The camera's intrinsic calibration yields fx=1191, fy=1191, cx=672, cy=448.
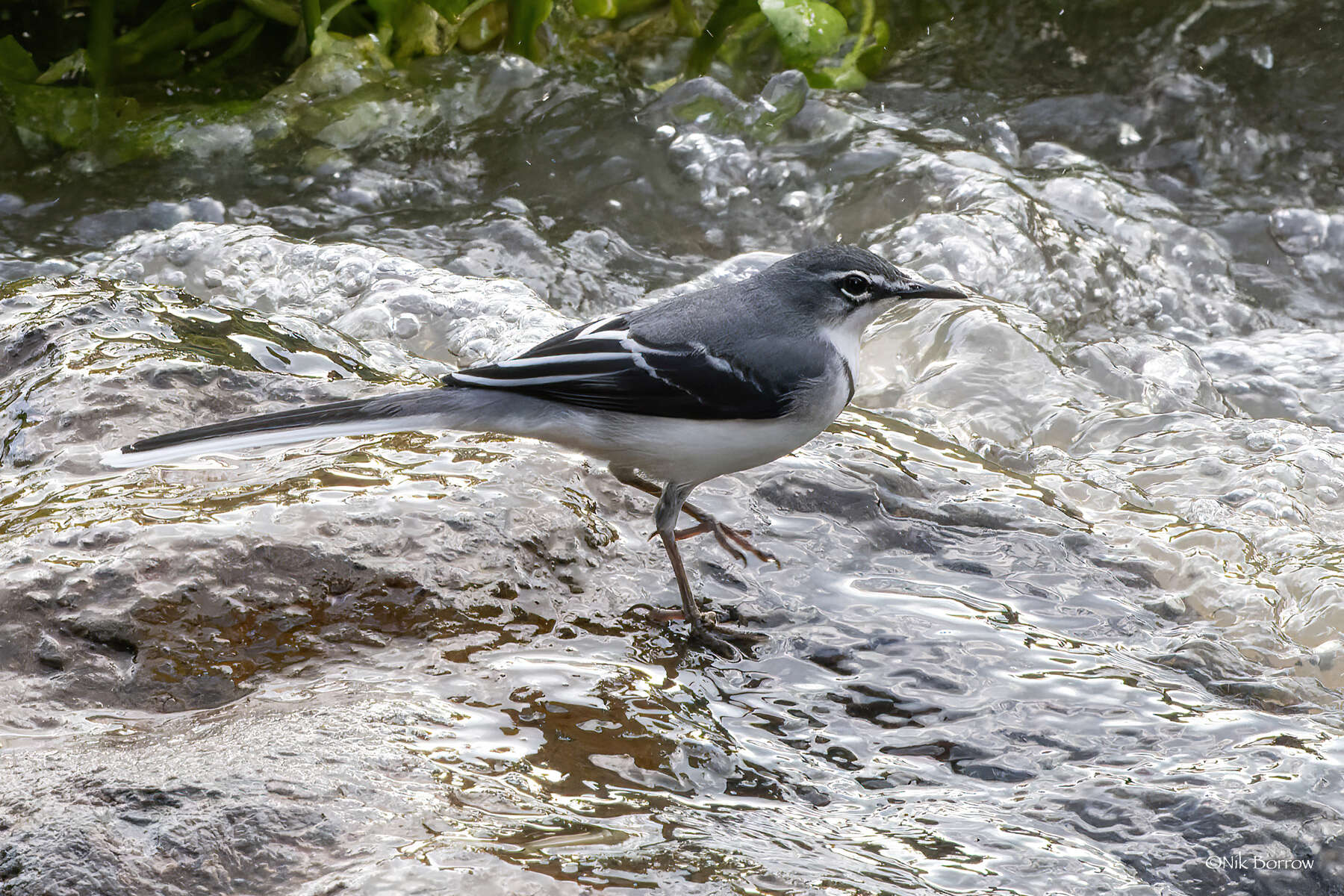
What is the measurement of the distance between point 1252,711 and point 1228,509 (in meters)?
2.37

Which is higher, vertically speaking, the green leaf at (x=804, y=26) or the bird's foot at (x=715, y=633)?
the green leaf at (x=804, y=26)

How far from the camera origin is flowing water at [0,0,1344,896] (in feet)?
10.6

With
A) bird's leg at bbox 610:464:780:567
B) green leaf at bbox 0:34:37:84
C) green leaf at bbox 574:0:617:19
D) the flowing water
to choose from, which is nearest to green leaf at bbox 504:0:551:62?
green leaf at bbox 574:0:617:19

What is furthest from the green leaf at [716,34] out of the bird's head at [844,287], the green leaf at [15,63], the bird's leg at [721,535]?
the bird's leg at [721,535]

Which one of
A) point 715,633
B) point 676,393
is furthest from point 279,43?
point 715,633

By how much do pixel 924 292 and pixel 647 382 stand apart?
125 cm

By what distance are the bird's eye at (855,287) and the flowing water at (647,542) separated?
924 millimetres

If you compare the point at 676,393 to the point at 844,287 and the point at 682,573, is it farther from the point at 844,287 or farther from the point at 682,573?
the point at 844,287

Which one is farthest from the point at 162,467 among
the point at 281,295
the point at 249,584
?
the point at 281,295

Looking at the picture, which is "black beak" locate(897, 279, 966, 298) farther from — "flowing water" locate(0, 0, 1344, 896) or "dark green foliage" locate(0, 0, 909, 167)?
"dark green foliage" locate(0, 0, 909, 167)

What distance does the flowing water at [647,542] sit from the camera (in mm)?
3230

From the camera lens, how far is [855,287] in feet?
Result: 16.3

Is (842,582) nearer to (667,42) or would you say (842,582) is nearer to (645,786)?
(645,786)

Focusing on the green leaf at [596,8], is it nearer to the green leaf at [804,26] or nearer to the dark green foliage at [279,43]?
the dark green foliage at [279,43]
